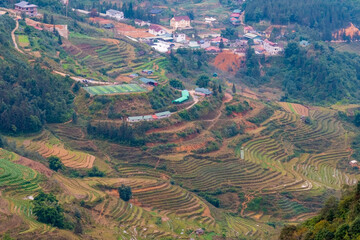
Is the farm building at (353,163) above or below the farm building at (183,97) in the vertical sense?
below

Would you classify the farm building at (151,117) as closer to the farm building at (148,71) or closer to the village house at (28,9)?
the farm building at (148,71)

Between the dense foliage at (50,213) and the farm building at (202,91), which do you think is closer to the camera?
the dense foliage at (50,213)

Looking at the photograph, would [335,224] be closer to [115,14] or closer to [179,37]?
[179,37]

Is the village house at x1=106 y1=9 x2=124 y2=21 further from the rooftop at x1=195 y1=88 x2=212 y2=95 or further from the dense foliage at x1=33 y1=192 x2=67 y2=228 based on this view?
the dense foliage at x1=33 y1=192 x2=67 y2=228

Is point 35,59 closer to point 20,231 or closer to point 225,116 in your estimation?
point 225,116

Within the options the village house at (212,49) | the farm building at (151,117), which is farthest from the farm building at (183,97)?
the village house at (212,49)

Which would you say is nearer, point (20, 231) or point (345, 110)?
point (20, 231)

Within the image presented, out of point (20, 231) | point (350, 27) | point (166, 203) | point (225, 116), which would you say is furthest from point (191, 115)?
point (350, 27)

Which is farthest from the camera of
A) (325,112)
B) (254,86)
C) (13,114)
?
(254,86)
